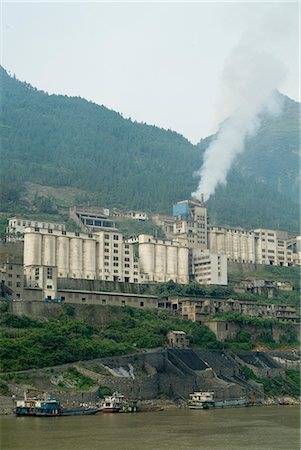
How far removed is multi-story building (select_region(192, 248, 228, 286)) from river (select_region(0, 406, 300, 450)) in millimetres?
34175

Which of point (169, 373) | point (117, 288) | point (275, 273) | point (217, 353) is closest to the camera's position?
point (169, 373)

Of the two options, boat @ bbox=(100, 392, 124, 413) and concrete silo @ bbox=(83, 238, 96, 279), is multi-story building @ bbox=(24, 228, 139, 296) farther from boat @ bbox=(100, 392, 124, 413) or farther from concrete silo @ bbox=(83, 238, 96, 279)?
boat @ bbox=(100, 392, 124, 413)

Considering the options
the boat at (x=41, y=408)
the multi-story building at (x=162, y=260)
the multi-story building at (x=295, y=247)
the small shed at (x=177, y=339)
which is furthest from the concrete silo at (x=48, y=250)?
the multi-story building at (x=295, y=247)

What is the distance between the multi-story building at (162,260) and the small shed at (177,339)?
16242mm

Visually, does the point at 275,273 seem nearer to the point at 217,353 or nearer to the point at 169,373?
the point at 217,353

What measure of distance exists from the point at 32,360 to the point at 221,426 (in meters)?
15.8

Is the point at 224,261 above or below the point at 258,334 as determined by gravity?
above

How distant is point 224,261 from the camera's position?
93.9 m

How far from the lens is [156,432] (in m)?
46.7

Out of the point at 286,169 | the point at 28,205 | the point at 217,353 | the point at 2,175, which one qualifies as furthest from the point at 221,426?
the point at 286,169

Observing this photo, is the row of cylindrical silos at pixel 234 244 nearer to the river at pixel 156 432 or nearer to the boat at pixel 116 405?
the boat at pixel 116 405

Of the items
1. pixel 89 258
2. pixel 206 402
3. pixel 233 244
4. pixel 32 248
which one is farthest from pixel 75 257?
pixel 233 244

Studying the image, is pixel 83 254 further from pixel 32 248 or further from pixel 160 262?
pixel 160 262

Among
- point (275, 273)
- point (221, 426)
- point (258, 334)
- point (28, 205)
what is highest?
point (28, 205)
